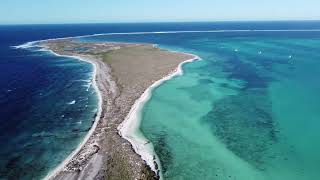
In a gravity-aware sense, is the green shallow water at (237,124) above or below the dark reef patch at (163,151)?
below

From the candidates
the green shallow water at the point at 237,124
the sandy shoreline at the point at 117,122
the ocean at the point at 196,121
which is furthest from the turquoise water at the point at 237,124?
the sandy shoreline at the point at 117,122

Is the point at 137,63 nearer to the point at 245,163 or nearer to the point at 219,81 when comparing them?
the point at 219,81

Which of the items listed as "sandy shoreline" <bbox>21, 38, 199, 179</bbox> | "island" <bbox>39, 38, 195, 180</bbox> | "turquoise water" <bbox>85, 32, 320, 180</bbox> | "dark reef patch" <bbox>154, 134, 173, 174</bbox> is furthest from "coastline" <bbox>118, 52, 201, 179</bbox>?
"turquoise water" <bbox>85, 32, 320, 180</bbox>

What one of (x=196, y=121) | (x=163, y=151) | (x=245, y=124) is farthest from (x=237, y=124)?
(x=163, y=151)

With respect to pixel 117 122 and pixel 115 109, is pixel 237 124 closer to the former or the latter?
pixel 117 122

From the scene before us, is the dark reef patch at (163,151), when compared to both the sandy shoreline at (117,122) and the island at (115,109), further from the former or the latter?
the island at (115,109)

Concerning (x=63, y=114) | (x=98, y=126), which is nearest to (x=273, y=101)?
(x=98, y=126)
